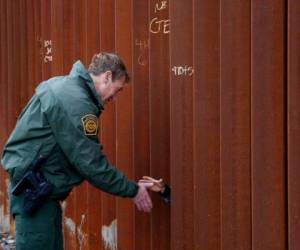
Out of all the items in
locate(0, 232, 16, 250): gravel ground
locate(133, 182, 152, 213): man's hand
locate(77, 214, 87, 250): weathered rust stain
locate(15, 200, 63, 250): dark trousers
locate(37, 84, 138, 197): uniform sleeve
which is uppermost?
locate(37, 84, 138, 197): uniform sleeve

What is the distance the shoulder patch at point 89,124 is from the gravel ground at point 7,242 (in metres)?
3.82

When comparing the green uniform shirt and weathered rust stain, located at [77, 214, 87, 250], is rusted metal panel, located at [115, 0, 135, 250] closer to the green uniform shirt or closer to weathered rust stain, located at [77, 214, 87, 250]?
the green uniform shirt

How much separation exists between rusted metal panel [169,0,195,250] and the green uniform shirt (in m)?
0.39

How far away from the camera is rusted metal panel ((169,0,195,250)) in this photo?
392 cm

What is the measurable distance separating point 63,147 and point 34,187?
34cm

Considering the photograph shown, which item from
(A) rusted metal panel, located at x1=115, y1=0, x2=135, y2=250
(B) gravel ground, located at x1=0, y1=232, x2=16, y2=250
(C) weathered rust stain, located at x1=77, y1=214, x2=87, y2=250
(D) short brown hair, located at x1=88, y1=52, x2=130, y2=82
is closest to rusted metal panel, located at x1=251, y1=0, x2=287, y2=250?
(D) short brown hair, located at x1=88, y1=52, x2=130, y2=82

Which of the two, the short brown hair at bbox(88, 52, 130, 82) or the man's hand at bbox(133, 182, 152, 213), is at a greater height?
the short brown hair at bbox(88, 52, 130, 82)

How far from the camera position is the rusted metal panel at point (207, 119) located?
12.1 feet

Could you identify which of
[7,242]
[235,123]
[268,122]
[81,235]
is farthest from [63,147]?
[7,242]

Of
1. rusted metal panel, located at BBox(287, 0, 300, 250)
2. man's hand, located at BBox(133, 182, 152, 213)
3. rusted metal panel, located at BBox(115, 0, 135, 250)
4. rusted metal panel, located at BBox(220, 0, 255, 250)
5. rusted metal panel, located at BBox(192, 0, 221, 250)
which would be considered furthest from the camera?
rusted metal panel, located at BBox(115, 0, 135, 250)

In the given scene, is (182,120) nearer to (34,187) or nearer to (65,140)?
(65,140)

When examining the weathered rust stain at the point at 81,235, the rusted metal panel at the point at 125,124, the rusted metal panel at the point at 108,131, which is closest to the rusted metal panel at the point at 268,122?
the rusted metal panel at the point at 125,124

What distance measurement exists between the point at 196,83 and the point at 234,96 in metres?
0.39

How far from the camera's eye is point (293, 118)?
10.2ft
